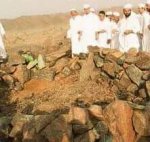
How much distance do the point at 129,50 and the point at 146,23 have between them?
0.89 m

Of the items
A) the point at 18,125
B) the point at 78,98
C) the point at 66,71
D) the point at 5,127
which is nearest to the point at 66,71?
the point at 66,71

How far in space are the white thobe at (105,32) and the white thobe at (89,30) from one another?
0.47ft

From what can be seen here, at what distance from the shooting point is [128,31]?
13.8 meters

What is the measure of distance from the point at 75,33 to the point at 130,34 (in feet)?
10.1

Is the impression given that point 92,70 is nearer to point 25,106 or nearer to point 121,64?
point 121,64

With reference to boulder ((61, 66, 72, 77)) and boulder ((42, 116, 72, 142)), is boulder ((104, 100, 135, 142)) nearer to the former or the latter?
boulder ((42, 116, 72, 142))

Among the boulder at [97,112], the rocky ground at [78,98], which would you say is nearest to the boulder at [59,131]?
the rocky ground at [78,98]

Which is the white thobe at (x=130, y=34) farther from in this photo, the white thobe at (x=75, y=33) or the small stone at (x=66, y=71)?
the white thobe at (x=75, y=33)

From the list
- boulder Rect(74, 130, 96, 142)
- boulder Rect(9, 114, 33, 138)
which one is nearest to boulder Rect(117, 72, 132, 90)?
boulder Rect(9, 114, 33, 138)

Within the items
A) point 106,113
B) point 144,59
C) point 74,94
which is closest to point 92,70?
point 74,94

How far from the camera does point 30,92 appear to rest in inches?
557

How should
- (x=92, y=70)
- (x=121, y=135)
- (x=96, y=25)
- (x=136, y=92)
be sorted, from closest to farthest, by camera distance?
(x=121, y=135) < (x=136, y=92) < (x=92, y=70) < (x=96, y=25)

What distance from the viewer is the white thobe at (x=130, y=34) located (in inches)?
531

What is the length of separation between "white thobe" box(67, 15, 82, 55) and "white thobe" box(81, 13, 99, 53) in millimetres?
202
